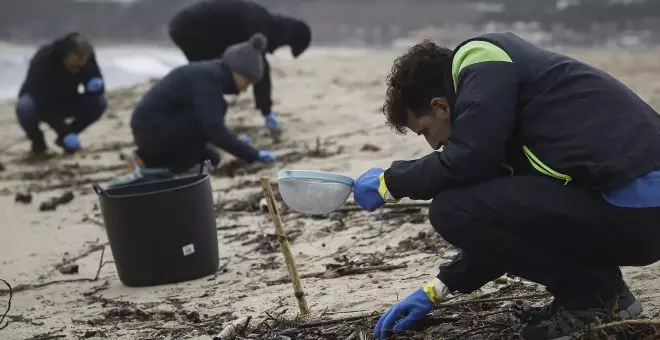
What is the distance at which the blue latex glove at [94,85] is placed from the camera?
26.7 ft

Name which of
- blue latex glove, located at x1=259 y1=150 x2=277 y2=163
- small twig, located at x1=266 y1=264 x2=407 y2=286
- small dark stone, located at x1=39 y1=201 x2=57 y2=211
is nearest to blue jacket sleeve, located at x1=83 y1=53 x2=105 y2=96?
small dark stone, located at x1=39 y1=201 x2=57 y2=211

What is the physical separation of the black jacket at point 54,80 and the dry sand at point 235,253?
479 millimetres

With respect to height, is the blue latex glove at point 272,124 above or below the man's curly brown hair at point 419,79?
below

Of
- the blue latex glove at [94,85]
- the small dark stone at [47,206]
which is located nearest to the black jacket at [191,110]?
the small dark stone at [47,206]

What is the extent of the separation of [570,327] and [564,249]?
8.3 inches

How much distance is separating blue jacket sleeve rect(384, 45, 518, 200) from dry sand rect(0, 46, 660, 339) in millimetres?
755

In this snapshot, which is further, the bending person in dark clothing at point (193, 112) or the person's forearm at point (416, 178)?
the bending person in dark clothing at point (193, 112)

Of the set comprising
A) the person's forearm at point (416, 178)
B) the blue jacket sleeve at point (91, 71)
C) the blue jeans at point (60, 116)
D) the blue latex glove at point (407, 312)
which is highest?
the person's forearm at point (416, 178)

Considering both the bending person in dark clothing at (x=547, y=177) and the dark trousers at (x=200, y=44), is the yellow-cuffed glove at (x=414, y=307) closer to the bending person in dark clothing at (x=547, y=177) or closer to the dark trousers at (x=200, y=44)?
the bending person in dark clothing at (x=547, y=177)

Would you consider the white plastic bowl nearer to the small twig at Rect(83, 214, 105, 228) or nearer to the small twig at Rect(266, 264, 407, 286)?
the small twig at Rect(266, 264, 407, 286)

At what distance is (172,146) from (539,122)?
3813 millimetres

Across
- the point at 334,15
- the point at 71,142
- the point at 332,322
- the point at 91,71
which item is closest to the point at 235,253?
the point at 332,322

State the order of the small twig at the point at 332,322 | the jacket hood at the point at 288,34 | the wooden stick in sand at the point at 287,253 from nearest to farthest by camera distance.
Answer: the small twig at the point at 332,322 < the wooden stick in sand at the point at 287,253 < the jacket hood at the point at 288,34

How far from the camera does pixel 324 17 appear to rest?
16.8 m
